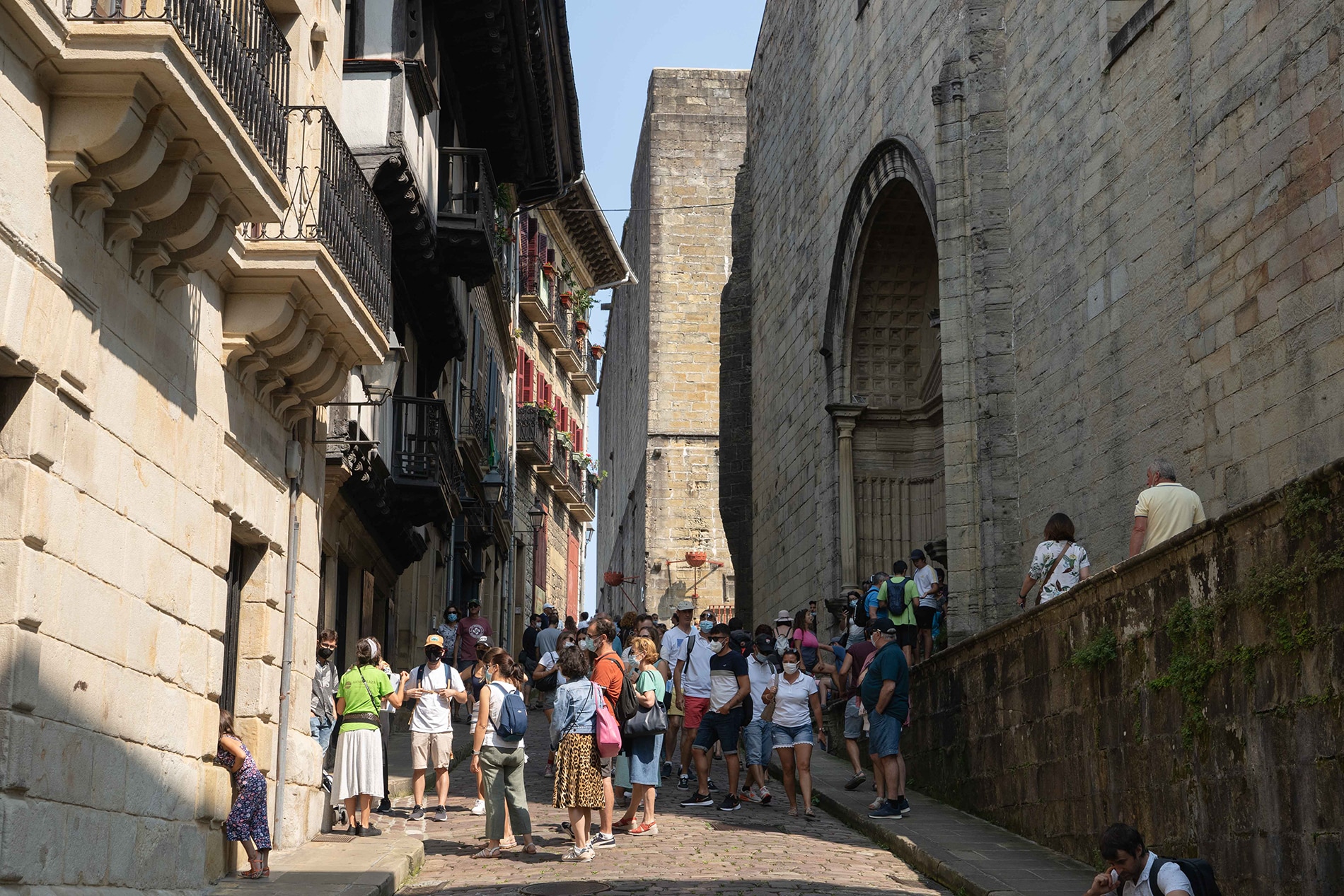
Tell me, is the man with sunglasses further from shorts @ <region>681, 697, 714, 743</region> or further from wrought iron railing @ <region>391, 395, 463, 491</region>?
wrought iron railing @ <region>391, 395, 463, 491</region>

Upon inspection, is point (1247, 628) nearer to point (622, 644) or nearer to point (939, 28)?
point (622, 644)

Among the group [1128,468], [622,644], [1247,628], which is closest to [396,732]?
[622,644]

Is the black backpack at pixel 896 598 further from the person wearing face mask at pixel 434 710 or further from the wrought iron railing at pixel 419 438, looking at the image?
the person wearing face mask at pixel 434 710

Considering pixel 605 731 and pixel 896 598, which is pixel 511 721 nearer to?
pixel 605 731

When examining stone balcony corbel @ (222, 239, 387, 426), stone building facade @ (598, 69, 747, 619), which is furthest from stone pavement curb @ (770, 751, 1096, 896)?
stone building facade @ (598, 69, 747, 619)

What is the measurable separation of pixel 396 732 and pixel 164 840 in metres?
11.9

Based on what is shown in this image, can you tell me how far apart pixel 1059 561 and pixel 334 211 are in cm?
567

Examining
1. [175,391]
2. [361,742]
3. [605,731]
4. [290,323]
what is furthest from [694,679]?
[175,391]

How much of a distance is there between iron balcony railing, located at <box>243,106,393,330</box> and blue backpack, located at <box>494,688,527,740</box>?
2739 millimetres

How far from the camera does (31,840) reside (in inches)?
252

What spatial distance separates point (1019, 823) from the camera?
462 inches

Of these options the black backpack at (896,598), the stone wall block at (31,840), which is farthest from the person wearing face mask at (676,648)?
the stone wall block at (31,840)

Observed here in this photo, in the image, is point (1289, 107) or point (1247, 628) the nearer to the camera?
point (1247, 628)

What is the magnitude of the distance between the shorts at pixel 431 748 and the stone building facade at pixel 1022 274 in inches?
232
